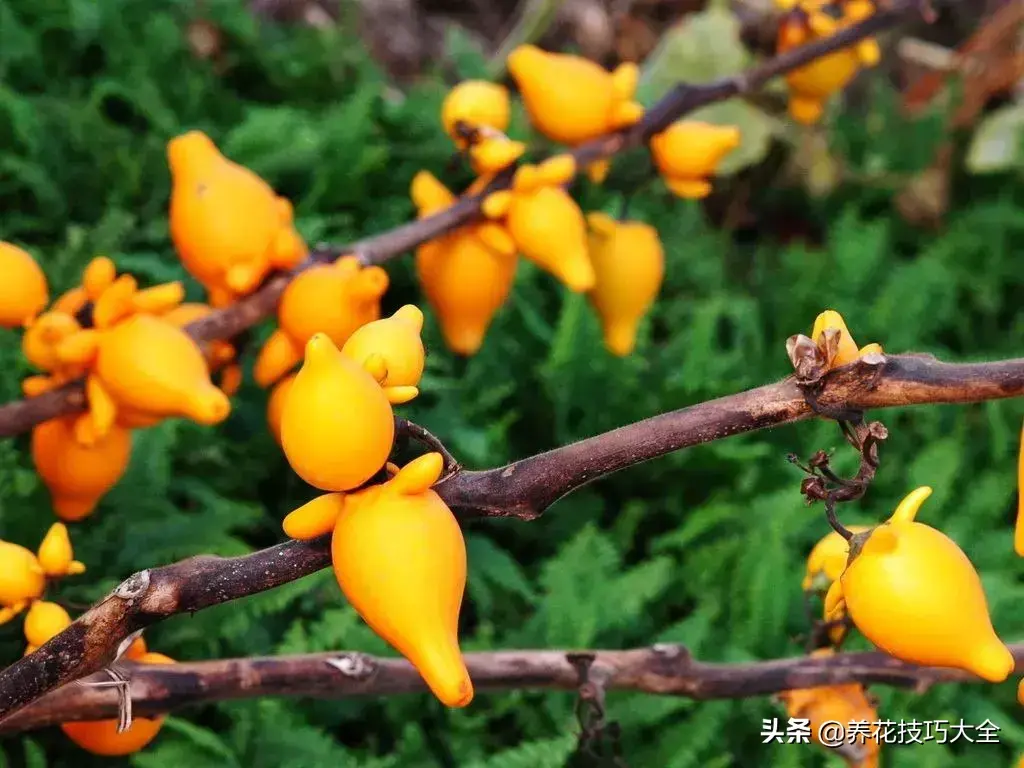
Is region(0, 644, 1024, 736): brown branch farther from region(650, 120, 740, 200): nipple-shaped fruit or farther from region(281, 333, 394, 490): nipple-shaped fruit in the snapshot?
region(650, 120, 740, 200): nipple-shaped fruit

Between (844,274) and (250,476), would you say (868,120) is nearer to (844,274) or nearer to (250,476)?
(844,274)

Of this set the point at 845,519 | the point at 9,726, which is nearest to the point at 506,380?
the point at 845,519

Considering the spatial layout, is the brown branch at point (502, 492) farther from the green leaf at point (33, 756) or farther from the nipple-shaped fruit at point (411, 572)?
the green leaf at point (33, 756)

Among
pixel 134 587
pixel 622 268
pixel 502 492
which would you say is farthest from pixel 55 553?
pixel 622 268

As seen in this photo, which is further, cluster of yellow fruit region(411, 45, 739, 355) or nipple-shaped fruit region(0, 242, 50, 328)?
cluster of yellow fruit region(411, 45, 739, 355)

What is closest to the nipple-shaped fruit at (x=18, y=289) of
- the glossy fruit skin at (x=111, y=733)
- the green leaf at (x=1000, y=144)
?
the glossy fruit skin at (x=111, y=733)

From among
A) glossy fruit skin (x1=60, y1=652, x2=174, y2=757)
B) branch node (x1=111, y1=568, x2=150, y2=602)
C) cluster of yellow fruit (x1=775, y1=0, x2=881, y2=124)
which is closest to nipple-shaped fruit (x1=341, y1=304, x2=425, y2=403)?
branch node (x1=111, y1=568, x2=150, y2=602)
